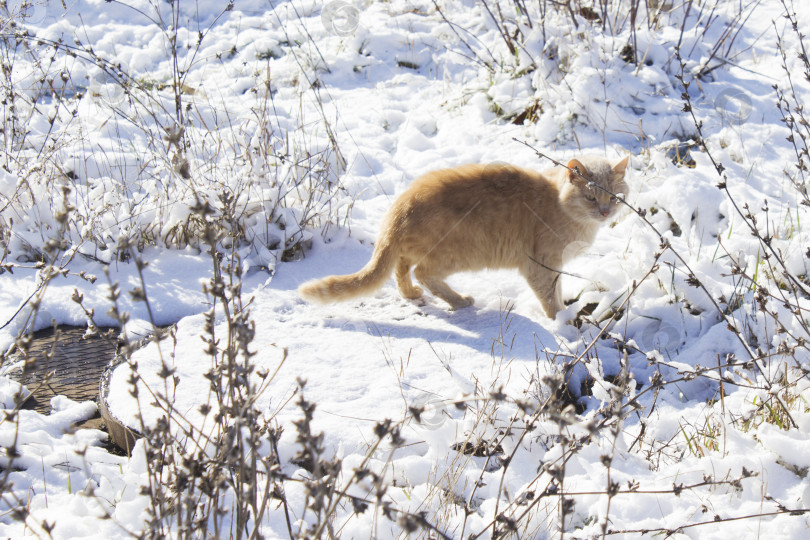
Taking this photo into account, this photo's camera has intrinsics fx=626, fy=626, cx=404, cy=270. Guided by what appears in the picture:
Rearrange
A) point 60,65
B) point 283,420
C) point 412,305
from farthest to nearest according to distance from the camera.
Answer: point 60,65, point 412,305, point 283,420

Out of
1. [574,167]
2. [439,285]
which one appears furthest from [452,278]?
[574,167]

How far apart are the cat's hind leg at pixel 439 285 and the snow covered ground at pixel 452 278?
0.40ft

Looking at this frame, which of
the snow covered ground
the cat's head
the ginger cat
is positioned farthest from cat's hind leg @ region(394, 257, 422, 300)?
the cat's head

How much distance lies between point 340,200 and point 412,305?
3.07 ft

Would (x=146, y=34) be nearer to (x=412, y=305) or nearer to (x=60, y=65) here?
(x=60, y=65)

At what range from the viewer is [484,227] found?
130 inches

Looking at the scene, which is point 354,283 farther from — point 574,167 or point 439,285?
point 574,167

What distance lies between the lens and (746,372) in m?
2.69

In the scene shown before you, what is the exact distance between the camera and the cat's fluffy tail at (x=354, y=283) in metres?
3.10

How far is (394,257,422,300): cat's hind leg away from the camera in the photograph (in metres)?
3.36

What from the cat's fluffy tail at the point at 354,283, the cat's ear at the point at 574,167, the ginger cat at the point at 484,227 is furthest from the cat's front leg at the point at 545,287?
the cat's fluffy tail at the point at 354,283

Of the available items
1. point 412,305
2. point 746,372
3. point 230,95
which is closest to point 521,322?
point 412,305

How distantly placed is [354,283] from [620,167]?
1.59 meters

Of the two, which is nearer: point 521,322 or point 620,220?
point 521,322
